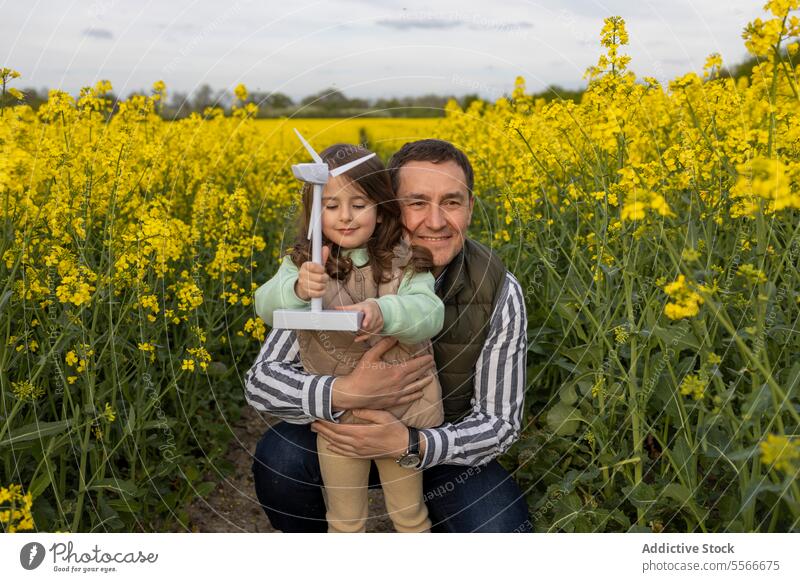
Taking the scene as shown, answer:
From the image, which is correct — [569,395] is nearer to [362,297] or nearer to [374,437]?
[374,437]

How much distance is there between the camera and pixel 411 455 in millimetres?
2730

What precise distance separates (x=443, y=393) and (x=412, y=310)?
2.37 ft

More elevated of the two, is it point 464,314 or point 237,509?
point 464,314

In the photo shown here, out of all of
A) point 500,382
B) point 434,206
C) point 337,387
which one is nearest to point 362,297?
point 337,387

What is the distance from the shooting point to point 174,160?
5082 millimetres

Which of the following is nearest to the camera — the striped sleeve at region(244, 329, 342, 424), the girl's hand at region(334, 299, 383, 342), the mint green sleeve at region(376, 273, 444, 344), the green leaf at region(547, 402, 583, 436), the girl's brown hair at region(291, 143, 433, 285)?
the girl's hand at region(334, 299, 383, 342)

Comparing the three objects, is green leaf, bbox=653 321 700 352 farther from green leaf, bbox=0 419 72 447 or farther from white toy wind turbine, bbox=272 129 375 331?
green leaf, bbox=0 419 72 447

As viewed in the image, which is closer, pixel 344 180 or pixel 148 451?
pixel 344 180

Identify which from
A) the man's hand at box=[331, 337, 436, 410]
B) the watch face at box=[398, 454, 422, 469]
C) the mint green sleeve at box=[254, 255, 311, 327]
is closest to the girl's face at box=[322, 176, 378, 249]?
the mint green sleeve at box=[254, 255, 311, 327]

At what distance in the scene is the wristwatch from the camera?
2730mm

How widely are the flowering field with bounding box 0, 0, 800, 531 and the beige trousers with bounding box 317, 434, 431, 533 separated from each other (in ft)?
1.76

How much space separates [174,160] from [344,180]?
2.96 metres

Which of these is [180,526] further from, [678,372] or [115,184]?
[678,372]

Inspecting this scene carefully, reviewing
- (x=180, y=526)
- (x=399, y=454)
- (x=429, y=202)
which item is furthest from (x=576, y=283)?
(x=180, y=526)
